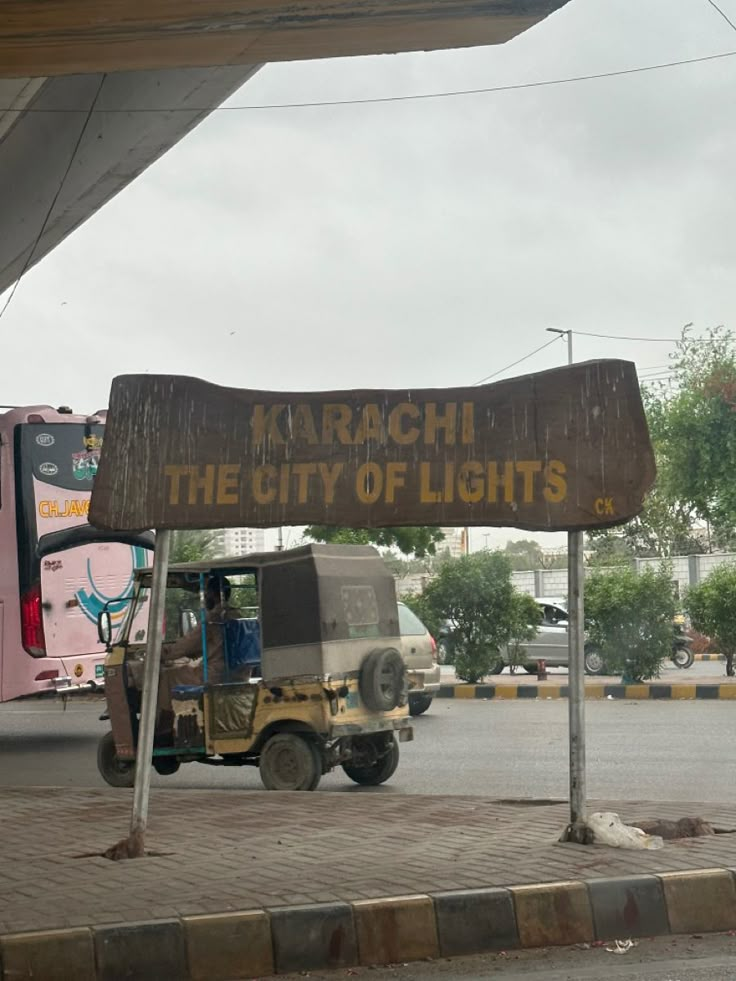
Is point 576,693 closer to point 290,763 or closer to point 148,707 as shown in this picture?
point 148,707

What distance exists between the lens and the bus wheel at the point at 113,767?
11.0m

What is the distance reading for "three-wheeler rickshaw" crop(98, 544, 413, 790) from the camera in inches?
382

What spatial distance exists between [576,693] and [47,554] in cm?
834

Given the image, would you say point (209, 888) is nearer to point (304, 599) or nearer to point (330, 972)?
point (330, 972)

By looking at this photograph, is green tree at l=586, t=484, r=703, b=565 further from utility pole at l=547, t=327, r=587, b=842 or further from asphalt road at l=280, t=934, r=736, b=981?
asphalt road at l=280, t=934, r=736, b=981

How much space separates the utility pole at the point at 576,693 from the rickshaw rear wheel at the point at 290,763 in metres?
3.39

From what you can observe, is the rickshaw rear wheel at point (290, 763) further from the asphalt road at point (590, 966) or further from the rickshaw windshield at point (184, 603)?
the asphalt road at point (590, 966)

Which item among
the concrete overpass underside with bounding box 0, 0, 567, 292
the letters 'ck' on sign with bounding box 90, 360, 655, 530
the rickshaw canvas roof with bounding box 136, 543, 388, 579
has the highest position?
the concrete overpass underside with bounding box 0, 0, 567, 292

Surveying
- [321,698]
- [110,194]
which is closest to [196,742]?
[321,698]

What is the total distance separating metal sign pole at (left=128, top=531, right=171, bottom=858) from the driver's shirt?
10.0ft

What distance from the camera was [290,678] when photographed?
32.0ft

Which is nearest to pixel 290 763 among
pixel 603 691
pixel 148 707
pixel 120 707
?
pixel 120 707

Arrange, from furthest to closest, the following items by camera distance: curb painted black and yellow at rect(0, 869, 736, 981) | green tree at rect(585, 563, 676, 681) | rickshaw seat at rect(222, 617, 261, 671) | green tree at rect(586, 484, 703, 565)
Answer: green tree at rect(586, 484, 703, 565)
green tree at rect(585, 563, 676, 681)
rickshaw seat at rect(222, 617, 261, 671)
curb painted black and yellow at rect(0, 869, 736, 981)

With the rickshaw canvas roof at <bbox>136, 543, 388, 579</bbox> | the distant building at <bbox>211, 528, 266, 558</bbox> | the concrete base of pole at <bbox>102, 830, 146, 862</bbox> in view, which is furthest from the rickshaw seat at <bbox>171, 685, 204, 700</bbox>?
the concrete base of pole at <bbox>102, 830, 146, 862</bbox>
